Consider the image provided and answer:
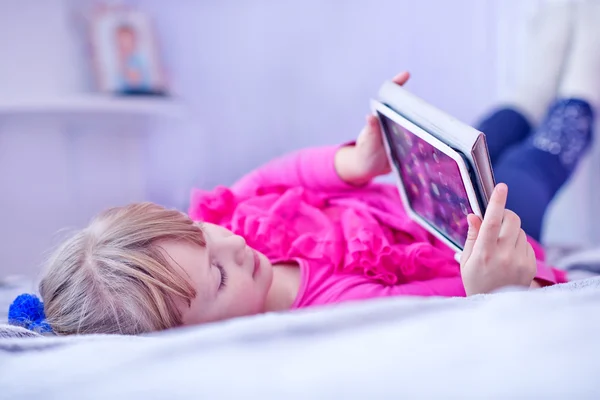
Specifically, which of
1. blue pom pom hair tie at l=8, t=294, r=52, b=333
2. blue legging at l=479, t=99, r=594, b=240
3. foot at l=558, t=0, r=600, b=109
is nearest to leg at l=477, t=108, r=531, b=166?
blue legging at l=479, t=99, r=594, b=240

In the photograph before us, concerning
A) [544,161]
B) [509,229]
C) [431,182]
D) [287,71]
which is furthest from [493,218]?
[287,71]

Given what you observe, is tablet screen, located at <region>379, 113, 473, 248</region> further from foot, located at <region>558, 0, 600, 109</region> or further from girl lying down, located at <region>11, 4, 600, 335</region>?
foot, located at <region>558, 0, 600, 109</region>

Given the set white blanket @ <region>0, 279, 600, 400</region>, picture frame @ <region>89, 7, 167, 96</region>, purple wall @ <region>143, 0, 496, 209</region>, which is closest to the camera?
white blanket @ <region>0, 279, 600, 400</region>

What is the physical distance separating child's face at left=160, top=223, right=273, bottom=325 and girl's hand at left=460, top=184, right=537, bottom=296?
25 cm

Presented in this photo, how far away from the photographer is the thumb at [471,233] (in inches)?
22.5

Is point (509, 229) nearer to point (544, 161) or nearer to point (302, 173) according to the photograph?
point (302, 173)

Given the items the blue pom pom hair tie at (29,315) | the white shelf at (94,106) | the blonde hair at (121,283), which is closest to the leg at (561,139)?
the blonde hair at (121,283)

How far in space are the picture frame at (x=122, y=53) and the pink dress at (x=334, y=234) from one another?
635 mm

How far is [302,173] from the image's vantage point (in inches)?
38.7

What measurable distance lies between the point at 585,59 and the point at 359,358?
113cm

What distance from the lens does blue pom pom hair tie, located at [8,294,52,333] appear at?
2.07 ft

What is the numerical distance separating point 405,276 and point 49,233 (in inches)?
39.2

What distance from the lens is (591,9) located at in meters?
1.29

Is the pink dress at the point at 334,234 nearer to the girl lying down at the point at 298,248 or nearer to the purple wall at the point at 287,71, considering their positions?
the girl lying down at the point at 298,248
